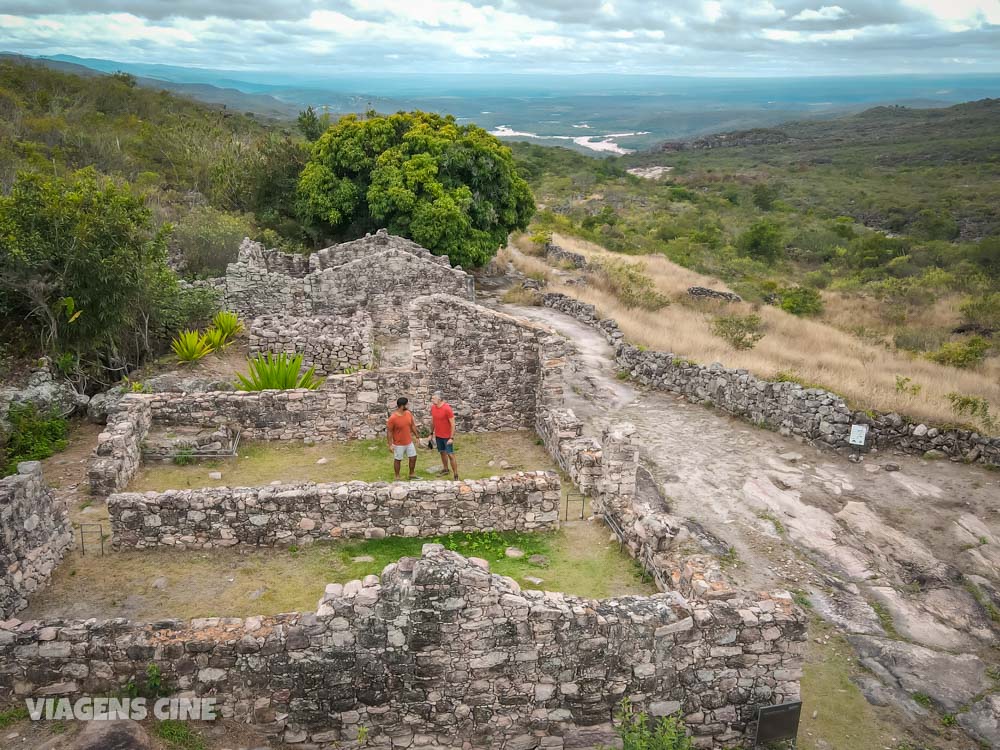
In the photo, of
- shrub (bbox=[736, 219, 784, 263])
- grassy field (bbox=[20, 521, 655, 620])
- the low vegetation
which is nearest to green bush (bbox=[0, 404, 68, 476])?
grassy field (bbox=[20, 521, 655, 620])

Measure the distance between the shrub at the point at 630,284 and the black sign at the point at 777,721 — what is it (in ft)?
71.6

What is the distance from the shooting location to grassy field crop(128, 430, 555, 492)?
11.5 metres

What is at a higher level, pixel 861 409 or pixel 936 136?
pixel 936 136

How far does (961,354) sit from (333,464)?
20576 mm

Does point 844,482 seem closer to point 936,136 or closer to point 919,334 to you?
point 919,334

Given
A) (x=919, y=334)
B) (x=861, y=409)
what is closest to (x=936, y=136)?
(x=919, y=334)

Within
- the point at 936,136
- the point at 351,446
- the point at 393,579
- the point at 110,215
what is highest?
the point at 936,136

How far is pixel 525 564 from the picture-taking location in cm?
938

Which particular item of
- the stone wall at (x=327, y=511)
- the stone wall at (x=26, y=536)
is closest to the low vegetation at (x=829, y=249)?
the stone wall at (x=327, y=511)

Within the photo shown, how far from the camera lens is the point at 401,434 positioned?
36.6 ft

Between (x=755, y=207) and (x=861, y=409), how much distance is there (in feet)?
184

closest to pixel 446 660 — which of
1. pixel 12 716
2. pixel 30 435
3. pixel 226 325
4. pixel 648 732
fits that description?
pixel 648 732

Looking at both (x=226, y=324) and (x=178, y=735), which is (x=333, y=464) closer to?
(x=178, y=735)

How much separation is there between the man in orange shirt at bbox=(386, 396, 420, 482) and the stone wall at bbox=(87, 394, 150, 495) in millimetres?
4131
